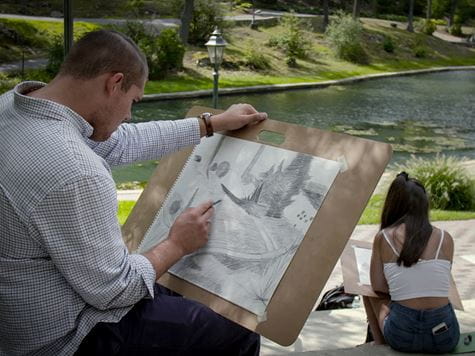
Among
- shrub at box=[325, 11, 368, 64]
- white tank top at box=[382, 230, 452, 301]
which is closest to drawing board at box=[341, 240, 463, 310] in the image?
white tank top at box=[382, 230, 452, 301]

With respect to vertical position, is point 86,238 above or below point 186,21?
above

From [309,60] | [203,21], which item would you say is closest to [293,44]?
[309,60]

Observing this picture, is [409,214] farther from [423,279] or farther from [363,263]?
[363,263]

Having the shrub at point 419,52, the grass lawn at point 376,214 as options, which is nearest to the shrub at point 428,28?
the shrub at point 419,52

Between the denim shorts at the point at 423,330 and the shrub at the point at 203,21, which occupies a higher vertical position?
the denim shorts at the point at 423,330

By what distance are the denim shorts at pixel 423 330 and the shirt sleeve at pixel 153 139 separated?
4.02 ft

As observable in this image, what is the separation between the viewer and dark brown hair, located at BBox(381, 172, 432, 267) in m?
3.16

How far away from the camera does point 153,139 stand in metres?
2.98

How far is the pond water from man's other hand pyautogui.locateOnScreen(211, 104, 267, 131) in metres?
10.3

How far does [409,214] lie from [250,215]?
97 centimetres

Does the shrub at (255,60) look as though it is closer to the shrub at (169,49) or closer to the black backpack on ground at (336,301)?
A: the shrub at (169,49)

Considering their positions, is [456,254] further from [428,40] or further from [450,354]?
[428,40]

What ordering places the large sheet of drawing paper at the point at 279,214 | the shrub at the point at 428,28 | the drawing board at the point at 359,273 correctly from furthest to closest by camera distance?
the shrub at the point at 428,28
the drawing board at the point at 359,273
the large sheet of drawing paper at the point at 279,214

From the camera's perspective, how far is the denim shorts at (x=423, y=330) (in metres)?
3.06
